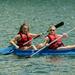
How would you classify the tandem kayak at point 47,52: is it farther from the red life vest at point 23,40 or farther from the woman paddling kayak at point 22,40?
the red life vest at point 23,40

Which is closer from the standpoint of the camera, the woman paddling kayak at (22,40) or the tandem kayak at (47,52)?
the tandem kayak at (47,52)

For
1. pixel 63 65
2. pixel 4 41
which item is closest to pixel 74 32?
pixel 4 41

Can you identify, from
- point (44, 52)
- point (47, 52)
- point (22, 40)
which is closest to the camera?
point (47, 52)

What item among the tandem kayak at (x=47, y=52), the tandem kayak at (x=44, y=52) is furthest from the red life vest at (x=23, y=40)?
the tandem kayak at (x=47, y=52)

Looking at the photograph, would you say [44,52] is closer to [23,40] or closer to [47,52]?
[47,52]

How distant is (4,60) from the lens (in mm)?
22016

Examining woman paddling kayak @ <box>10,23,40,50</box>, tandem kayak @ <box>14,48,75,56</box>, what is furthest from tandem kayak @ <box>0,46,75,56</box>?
woman paddling kayak @ <box>10,23,40,50</box>

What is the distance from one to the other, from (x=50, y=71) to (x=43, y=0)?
214 feet

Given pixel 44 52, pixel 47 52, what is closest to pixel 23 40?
pixel 44 52

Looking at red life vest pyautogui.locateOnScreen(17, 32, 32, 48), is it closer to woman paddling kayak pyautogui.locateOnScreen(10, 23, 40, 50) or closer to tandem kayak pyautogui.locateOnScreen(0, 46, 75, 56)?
woman paddling kayak pyautogui.locateOnScreen(10, 23, 40, 50)

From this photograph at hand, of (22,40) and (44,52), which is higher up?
(22,40)

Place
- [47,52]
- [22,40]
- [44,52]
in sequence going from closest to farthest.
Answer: [47,52], [44,52], [22,40]

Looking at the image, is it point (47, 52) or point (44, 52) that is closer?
point (47, 52)

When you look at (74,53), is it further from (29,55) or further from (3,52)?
(3,52)
